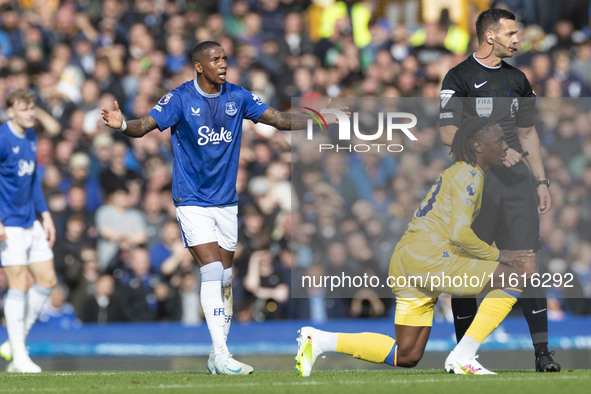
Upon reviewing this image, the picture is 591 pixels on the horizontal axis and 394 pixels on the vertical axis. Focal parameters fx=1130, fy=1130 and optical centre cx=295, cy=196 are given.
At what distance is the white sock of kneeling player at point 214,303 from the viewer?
847 cm

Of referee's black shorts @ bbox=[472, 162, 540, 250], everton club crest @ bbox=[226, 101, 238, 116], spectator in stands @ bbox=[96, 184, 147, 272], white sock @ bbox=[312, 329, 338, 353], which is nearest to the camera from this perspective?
white sock @ bbox=[312, 329, 338, 353]

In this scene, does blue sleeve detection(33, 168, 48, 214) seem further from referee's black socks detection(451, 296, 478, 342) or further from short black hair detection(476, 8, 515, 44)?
short black hair detection(476, 8, 515, 44)

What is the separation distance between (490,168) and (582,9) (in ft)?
37.3

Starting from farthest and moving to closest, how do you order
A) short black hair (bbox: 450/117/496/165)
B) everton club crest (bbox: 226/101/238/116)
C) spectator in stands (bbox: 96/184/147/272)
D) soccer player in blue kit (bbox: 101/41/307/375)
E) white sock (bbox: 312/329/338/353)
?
spectator in stands (bbox: 96/184/147/272)
everton club crest (bbox: 226/101/238/116)
soccer player in blue kit (bbox: 101/41/307/375)
short black hair (bbox: 450/117/496/165)
white sock (bbox: 312/329/338/353)

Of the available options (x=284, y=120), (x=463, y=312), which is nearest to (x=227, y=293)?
(x=284, y=120)

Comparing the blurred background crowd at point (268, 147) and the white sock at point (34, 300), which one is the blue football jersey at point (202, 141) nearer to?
the blurred background crowd at point (268, 147)

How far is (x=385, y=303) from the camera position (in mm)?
13141

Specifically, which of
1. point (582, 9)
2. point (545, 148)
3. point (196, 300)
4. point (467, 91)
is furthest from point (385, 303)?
point (582, 9)

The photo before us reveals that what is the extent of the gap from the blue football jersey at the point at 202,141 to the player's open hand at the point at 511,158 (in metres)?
2.08

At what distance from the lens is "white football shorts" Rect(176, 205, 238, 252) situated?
339 inches

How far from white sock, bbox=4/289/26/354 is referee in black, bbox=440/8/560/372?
4.10m

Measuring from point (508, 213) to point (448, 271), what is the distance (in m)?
0.67

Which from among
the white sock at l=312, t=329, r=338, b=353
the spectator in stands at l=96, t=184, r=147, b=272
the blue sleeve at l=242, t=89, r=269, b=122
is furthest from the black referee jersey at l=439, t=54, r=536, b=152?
the spectator in stands at l=96, t=184, r=147, b=272

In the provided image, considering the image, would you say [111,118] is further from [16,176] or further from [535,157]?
[535,157]
